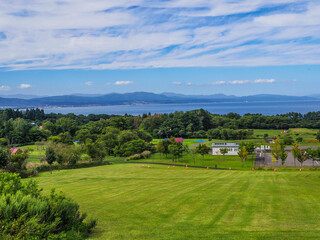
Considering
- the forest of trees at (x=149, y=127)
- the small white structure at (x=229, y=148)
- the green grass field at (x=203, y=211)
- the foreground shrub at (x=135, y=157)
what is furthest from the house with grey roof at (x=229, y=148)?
the green grass field at (x=203, y=211)

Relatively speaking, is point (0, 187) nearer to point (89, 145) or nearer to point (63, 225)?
point (63, 225)

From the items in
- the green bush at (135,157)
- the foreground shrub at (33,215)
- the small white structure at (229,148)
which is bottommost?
the green bush at (135,157)

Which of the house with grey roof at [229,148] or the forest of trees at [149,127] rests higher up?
the forest of trees at [149,127]

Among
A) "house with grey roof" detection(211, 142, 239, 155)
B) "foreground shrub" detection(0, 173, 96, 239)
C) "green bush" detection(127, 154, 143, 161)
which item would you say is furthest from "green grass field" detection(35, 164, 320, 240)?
"house with grey roof" detection(211, 142, 239, 155)

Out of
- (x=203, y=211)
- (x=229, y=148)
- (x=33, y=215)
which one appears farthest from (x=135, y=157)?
(x=33, y=215)

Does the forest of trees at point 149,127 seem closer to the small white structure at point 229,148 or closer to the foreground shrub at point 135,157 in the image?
the foreground shrub at point 135,157

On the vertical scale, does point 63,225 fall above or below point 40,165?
above

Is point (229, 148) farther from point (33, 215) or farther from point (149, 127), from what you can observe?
point (33, 215)

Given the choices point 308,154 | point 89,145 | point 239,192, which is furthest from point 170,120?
point 239,192
